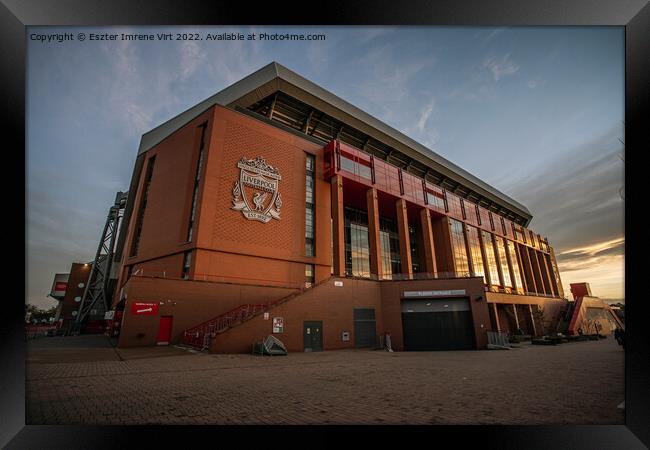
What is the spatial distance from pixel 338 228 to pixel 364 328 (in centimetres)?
1092

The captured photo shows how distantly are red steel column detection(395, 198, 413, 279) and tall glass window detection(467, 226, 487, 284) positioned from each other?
16.1 m

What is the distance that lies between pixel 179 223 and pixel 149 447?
2779 cm

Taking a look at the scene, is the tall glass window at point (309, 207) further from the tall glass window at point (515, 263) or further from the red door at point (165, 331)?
the tall glass window at point (515, 263)

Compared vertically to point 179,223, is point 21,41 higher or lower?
lower

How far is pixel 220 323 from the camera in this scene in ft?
72.0

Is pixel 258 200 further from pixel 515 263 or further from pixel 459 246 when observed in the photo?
pixel 515 263

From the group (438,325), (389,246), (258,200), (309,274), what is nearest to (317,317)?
(309,274)

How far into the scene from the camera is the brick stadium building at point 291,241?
21781 mm

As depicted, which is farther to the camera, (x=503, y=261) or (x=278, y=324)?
(x=503, y=261)

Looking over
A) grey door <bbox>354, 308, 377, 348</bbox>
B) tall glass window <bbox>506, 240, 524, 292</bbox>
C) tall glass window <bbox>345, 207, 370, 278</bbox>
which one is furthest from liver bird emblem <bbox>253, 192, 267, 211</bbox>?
tall glass window <bbox>506, 240, 524, 292</bbox>

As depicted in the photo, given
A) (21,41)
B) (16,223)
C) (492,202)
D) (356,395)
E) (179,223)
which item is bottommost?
(356,395)
